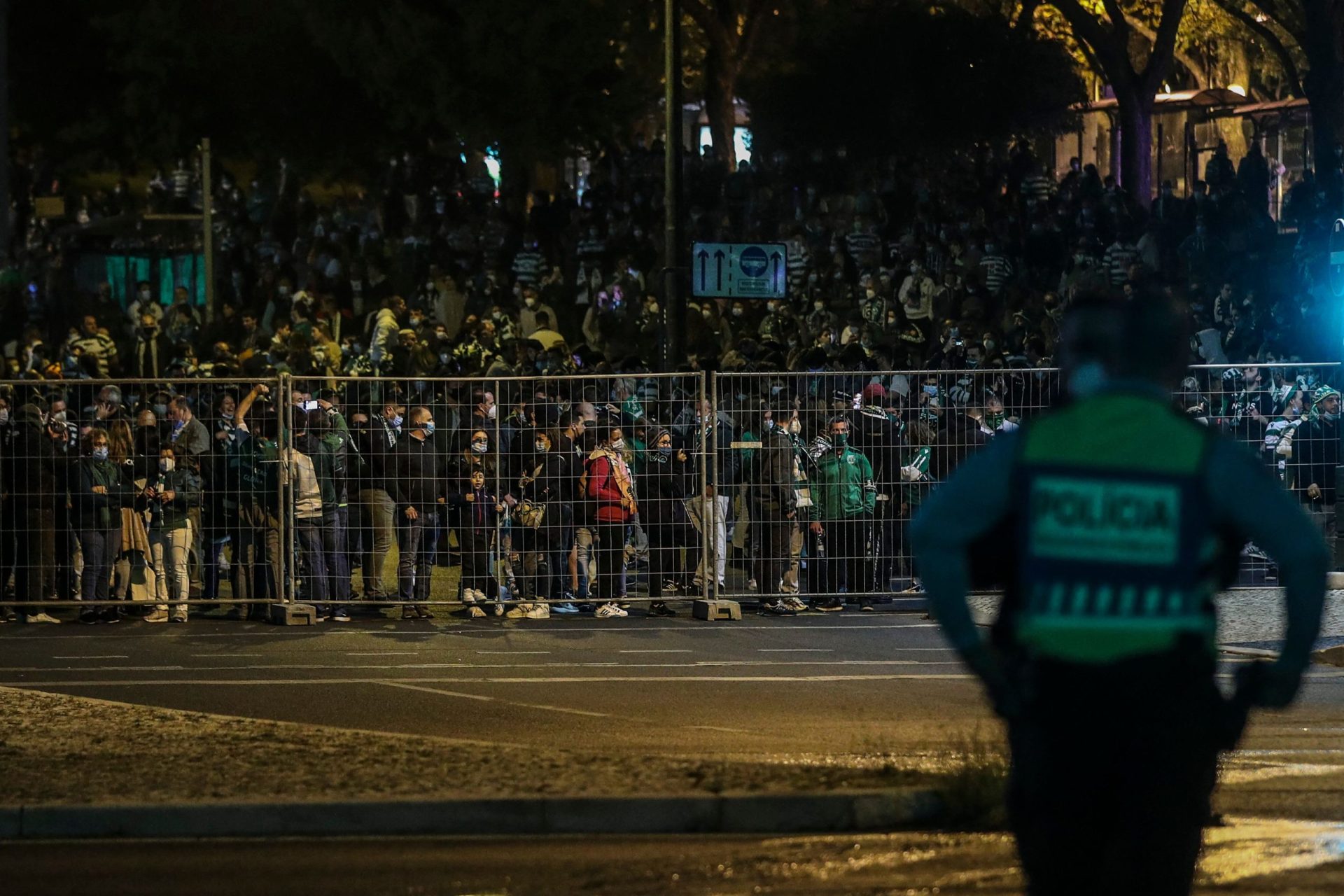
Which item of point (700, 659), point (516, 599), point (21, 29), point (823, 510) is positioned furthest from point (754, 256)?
point (21, 29)

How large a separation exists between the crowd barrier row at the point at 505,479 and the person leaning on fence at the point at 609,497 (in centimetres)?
1

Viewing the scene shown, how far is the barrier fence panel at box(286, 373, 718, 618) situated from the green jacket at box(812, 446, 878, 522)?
0.89m

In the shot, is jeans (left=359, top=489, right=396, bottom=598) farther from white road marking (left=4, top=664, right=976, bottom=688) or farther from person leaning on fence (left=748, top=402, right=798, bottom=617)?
white road marking (left=4, top=664, right=976, bottom=688)

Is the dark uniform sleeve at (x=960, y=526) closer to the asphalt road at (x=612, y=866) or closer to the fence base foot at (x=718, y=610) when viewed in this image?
the asphalt road at (x=612, y=866)

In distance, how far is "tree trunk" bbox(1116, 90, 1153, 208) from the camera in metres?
35.4

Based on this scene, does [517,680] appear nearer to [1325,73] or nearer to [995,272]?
[995,272]

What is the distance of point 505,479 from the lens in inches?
645

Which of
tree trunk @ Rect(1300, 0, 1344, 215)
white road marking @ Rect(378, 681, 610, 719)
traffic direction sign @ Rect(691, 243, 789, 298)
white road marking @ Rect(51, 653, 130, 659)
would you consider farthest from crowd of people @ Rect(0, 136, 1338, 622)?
tree trunk @ Rect(1300, 0, 1344, 215)

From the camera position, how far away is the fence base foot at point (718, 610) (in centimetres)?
1661

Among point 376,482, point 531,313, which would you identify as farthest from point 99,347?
point 376,482

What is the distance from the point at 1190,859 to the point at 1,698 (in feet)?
27.0

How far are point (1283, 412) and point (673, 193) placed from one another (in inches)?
216

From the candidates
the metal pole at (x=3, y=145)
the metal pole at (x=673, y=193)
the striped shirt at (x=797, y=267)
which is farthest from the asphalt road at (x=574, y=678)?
the metal pole at (x=3, y=145)

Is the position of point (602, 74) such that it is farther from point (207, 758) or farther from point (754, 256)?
point (207, 758)
